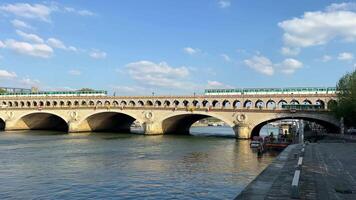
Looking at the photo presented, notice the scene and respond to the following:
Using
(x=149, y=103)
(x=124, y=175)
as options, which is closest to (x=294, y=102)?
(x=149, y=103)

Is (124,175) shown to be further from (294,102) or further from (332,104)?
(294,102)

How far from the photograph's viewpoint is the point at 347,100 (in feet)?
235

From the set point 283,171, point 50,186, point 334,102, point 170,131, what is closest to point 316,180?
point 283,171

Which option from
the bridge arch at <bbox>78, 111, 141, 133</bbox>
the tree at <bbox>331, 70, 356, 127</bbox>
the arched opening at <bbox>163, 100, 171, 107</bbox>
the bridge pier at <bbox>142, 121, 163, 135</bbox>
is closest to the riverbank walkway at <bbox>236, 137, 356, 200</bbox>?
the tree at <bbox>331, 70, 356, 127</bbox>

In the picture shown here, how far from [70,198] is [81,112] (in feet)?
263

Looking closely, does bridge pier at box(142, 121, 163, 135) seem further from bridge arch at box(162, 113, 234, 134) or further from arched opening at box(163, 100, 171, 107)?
arched opening at box(163, 100, 171, 107)

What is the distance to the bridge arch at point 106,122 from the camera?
104 m

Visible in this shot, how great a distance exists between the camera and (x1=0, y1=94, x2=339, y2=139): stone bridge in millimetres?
81688

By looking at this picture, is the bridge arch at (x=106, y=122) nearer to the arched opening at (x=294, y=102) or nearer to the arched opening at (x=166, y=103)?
the arched opening at (x=166, y=103)

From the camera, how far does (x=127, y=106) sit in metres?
98.6

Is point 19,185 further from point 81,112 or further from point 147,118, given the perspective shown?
point 81,112

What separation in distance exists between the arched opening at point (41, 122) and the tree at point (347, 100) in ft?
245

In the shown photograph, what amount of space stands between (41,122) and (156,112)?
4489 centimetres

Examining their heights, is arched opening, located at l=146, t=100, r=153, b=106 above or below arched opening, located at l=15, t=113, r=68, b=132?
above
